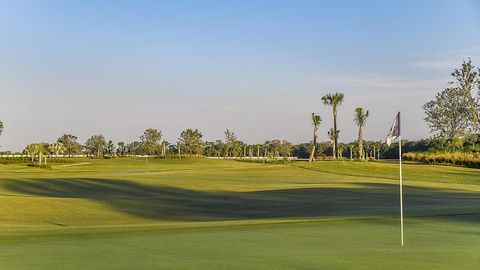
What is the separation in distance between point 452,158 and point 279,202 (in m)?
47.5

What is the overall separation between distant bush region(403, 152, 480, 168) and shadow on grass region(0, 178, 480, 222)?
3119cm

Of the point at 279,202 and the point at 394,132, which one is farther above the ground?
the point at 394,132

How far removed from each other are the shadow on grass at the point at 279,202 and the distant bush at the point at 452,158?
31192 millimetres

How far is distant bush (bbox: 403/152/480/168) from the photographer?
72206mm

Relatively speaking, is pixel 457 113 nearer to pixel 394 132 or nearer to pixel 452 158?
pixel 452 158

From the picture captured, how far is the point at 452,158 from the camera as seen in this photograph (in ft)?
249

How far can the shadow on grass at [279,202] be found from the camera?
28562 millimetres

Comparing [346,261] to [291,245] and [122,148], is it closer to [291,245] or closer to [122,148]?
[291,245]

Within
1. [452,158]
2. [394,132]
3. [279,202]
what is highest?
[394,132]

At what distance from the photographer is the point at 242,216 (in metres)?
29.4

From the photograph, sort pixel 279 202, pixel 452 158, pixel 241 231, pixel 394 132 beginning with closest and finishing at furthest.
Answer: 1. pixel 394 132
2. pixel 241 231
3. pixel 279 202
4. pixel 452 158

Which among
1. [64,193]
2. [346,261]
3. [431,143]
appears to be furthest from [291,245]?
[431,143]

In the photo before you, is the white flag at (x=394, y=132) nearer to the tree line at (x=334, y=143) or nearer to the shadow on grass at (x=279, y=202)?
the shadow on grass at (x=279, y=202)

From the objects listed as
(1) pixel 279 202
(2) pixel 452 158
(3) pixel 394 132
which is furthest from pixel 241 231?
(2) pixel 452 158
